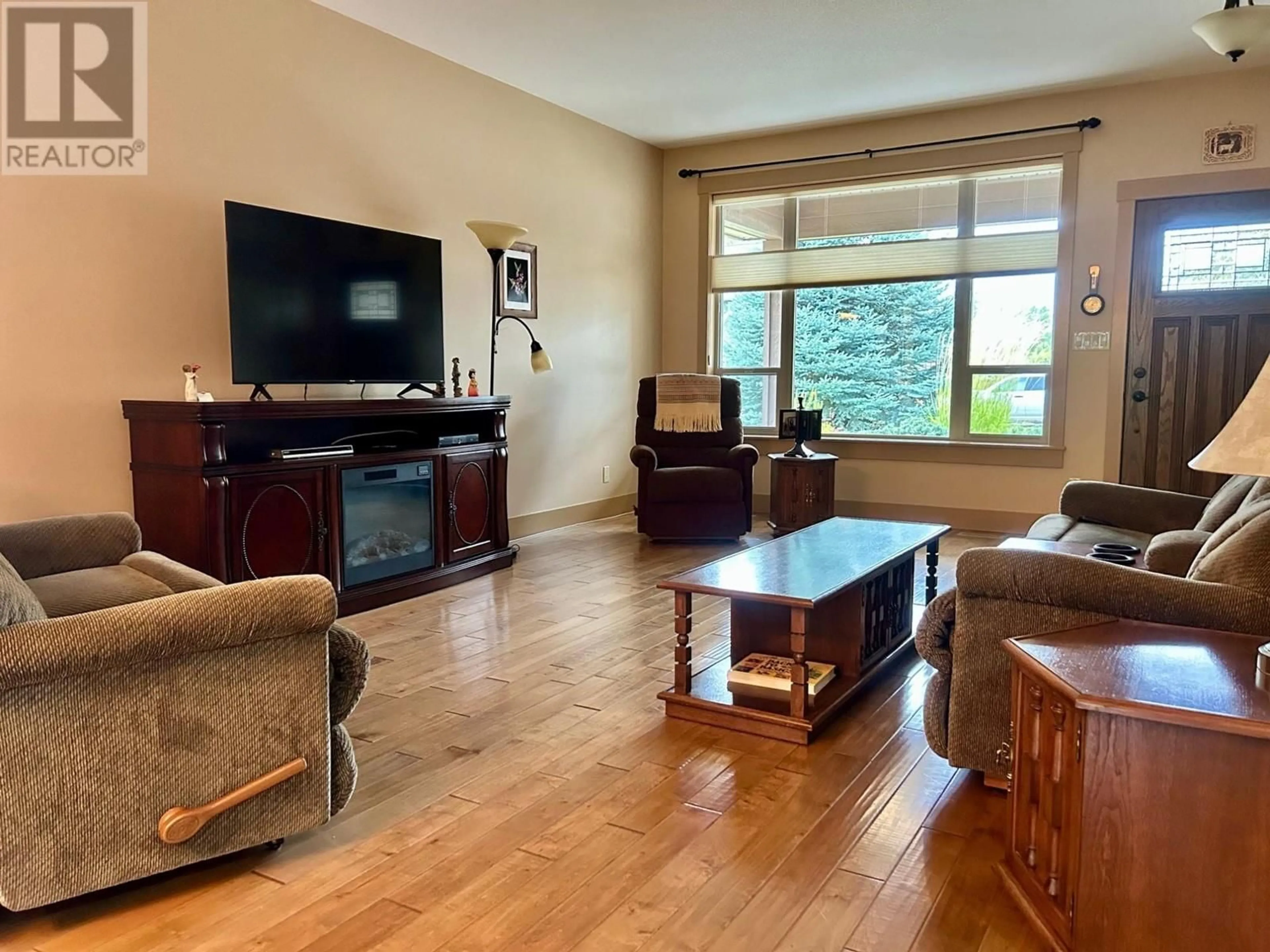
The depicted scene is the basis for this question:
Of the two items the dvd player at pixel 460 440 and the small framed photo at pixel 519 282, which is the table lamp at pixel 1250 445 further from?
the small framed photo at pixel 519 282

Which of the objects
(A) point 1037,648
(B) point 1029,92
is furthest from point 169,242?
(B) point 1029,92

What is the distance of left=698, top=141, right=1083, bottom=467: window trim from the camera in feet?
18.3

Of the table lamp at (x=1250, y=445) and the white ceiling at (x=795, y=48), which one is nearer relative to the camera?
the table lamp at (x=1250, y=445)

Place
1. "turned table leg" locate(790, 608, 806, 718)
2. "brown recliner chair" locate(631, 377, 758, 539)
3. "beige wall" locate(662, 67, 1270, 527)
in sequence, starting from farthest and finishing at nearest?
"brown recliner chair" locate(631, 377, 758, 539) < "beige wall" locate(662, 67, 1270, 527) < "turned table leg" locate(790, 608, 806, 718)

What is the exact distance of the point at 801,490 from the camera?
5832mm

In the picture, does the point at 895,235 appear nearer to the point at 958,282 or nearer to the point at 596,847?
the point at 958,282

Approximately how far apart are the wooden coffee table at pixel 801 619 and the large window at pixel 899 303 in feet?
9.42

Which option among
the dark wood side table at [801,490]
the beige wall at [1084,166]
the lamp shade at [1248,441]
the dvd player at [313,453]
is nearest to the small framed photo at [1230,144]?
the beige wall at [1084,166]

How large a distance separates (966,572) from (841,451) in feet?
14.5

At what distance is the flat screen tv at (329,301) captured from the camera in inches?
143

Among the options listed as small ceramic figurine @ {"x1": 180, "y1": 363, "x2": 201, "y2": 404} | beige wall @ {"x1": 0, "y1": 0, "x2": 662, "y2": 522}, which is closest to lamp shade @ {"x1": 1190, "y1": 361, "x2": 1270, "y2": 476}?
small ceramic figurine @ {"x1": 180, "y1": 363, "x2": 201, "y2": 404}

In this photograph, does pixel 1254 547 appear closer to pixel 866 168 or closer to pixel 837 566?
pixel 837 566

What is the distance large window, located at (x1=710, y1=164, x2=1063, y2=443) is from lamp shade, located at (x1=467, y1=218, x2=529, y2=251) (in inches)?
92.2

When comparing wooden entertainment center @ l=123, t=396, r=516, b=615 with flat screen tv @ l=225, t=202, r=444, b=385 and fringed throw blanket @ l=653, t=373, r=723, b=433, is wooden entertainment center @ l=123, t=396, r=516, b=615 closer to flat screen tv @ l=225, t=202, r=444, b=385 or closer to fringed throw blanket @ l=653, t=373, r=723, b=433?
flat screen tv @ l=225, t=202, r=444, b=385
